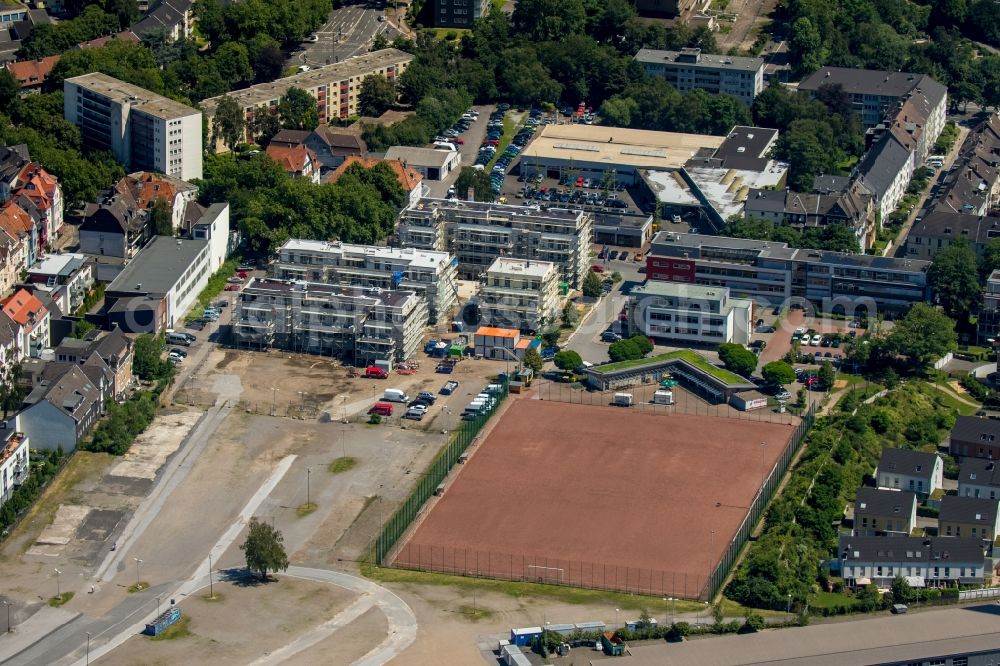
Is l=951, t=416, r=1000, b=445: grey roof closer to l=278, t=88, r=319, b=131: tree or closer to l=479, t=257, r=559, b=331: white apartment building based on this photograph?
l=479, t=257, r=559, b=331: white apartment building

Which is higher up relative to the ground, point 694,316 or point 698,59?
point 698,59

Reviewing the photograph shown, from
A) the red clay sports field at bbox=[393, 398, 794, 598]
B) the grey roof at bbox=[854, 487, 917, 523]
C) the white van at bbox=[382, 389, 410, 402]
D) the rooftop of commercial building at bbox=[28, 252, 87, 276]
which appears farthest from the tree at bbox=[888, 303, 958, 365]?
the rooftop of commercial building at bbox=[28, 252, 87, 276]

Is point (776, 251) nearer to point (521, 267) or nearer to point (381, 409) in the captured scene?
point (521, 267)

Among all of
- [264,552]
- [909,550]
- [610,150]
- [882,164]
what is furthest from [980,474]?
[610,150]

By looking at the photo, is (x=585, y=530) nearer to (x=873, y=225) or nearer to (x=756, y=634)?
(x=756, y=634)

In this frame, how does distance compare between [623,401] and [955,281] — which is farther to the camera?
[955,281]

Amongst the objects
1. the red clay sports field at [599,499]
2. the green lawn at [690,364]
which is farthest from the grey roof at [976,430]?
the green lawn at [690,364]

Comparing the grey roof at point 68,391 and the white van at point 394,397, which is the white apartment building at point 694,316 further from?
the grey roof at point 68,391
